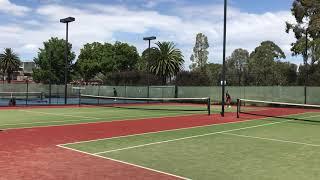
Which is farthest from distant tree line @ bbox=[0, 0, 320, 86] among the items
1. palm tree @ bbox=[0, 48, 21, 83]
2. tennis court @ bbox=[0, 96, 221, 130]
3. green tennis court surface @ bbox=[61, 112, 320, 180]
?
green tennis court surface @ bbox=[61, 112, 320, 180]

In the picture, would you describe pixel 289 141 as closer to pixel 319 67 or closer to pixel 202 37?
pixel 319 67

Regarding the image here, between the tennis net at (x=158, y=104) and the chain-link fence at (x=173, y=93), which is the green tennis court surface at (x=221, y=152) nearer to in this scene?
the tennis net at (x=158, y=104)

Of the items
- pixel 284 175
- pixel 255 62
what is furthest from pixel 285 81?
pixel 255 62

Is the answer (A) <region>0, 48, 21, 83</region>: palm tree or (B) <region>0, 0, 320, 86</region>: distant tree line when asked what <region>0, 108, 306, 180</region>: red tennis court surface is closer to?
(B) <region>0, 0, 320, 86</region>: distant tree line

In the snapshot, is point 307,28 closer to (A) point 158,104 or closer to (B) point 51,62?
(A) point 158,104

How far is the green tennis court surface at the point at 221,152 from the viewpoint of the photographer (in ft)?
30.6

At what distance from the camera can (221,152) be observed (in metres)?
11.9

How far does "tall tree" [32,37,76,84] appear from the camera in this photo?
8225 cm

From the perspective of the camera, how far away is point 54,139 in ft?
46.5

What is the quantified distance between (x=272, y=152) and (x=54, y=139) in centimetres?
645

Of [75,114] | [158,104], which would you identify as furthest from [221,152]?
[158,104]

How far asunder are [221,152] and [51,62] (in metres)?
73.8

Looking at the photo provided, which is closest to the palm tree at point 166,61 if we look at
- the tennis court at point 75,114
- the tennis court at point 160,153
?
the tennis court at point 75,114

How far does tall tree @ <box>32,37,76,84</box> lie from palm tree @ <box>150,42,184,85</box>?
53.1ft
